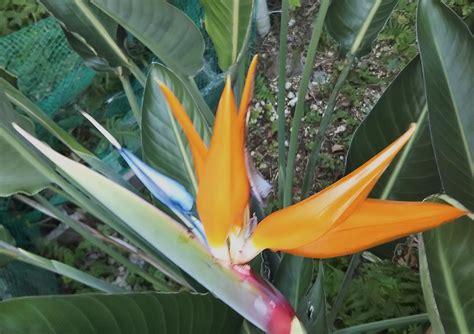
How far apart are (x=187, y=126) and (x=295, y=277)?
0.40 m

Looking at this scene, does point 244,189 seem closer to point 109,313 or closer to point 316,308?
point 109,313

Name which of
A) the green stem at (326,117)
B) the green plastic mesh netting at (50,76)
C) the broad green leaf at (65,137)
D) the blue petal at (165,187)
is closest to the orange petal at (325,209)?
the blue petal at (165,187)

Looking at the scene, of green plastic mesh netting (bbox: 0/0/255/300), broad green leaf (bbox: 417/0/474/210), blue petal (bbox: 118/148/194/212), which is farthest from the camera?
green plastic mesh netting (bbox: 0/0/255/300)

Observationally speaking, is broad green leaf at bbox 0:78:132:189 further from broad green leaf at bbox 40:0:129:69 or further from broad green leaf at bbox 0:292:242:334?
broad green leaf at bbox 0:292:242:334

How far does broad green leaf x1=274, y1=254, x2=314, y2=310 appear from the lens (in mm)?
832

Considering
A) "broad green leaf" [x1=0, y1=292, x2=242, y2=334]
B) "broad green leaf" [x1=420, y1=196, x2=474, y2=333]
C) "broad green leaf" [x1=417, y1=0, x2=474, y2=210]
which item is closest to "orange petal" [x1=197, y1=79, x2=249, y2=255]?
"broad green leaf" [x1=0, y1=292, x2=242, y2=334]

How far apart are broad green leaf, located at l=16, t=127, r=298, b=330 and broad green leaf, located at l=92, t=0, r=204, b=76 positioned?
407mm

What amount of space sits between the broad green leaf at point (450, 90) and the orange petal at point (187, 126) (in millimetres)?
337

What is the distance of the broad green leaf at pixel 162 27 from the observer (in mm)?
955

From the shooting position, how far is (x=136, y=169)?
647 millimetres

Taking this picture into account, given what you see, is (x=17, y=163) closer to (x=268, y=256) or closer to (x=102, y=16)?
(x=102, y=16)

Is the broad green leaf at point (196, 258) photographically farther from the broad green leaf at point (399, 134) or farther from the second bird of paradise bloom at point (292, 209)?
the broad green leaf at point (399, 134)

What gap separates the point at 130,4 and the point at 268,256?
0.44m

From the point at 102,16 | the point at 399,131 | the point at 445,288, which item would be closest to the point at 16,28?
the point at 102,16
